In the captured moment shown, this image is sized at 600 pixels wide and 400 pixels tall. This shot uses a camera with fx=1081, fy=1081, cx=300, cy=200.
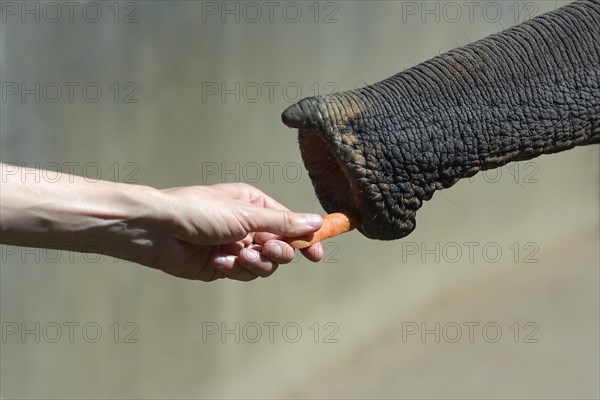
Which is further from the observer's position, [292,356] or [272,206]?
[292,356]

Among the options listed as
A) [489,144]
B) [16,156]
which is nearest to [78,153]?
[16,156]

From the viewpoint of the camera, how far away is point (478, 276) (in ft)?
10.7

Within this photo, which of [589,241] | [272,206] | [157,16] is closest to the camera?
[272,206]

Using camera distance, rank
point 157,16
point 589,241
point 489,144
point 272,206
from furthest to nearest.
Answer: point 589,241 → point 157,16 → point 272,206 → point 489,144

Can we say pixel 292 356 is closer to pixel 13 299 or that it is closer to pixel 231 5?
pixel 13 299

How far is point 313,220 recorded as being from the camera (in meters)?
1.54

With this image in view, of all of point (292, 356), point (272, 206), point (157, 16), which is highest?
point (157, 16)

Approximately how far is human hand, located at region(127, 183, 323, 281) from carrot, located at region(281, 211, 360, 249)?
0.01 meters

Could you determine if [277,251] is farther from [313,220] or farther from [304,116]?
[304,116]

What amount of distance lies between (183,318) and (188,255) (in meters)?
1.63

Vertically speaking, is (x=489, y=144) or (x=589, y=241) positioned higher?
(x=489, y=144)

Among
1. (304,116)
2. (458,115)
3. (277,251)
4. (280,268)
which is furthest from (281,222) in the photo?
(280,268)

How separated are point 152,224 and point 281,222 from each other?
183 mm

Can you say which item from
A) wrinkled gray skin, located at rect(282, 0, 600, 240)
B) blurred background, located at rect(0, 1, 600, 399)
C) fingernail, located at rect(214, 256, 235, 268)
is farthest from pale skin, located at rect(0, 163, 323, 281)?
blurred background, located at rect(0, 1, 600, 399)
